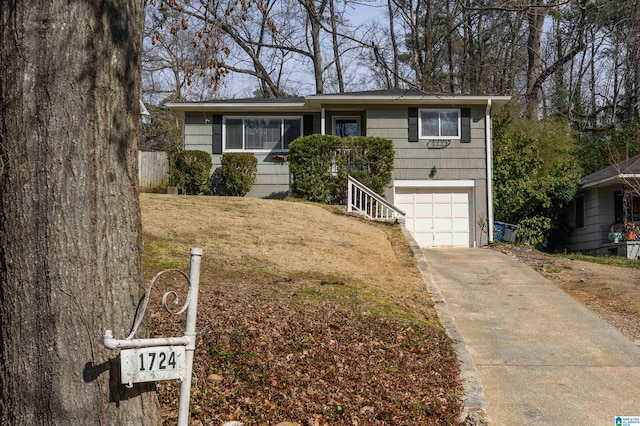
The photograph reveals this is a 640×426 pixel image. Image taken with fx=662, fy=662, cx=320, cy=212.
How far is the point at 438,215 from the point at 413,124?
2.71 metres

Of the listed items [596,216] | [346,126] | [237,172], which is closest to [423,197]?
[346,126]

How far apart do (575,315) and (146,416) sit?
7372 millimetres

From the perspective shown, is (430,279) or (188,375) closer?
(188,375)

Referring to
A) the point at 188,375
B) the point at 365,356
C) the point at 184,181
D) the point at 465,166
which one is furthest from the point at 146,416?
the point at 465,166

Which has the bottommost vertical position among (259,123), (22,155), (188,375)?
(188,375)

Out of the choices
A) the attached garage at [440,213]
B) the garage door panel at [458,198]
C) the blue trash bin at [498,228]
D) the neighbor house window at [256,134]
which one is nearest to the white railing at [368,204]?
the attached garage at [440,213]

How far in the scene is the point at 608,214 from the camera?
20266 mm

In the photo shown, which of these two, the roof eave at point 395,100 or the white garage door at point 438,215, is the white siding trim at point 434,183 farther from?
the roof eave at point 395,100

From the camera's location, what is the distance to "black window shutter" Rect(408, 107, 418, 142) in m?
18.9

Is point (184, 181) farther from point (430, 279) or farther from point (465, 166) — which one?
point (430, 279)

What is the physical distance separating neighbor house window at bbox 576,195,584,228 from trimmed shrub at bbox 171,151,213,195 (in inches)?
480

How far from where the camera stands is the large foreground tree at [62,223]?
286cm

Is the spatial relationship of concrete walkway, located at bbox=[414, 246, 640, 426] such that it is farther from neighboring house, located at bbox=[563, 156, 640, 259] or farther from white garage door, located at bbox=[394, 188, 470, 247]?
neighboring house, located at bbox=[563, 156, 640, 259]

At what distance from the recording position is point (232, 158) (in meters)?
18.5
